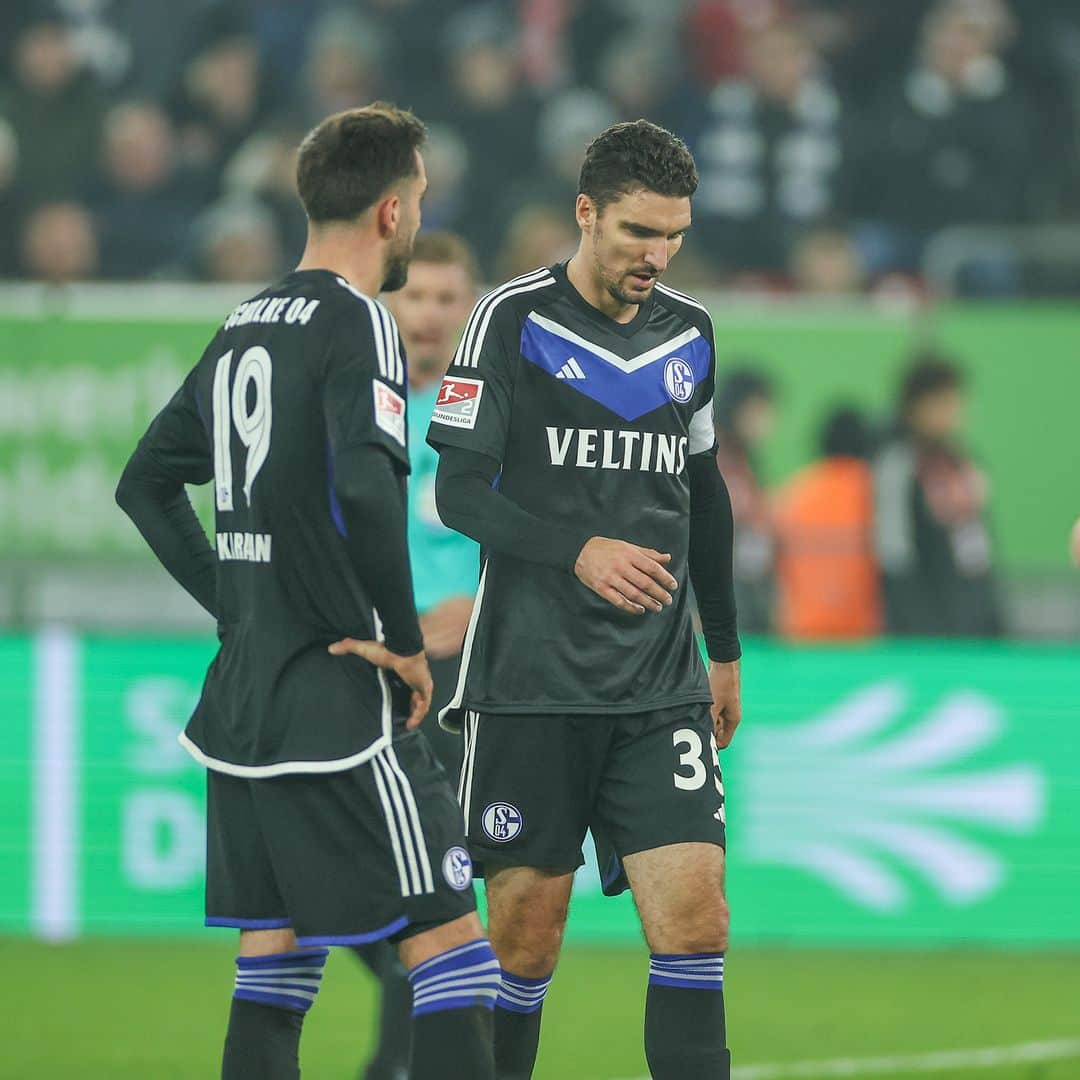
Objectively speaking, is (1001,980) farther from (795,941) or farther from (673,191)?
(673,191)

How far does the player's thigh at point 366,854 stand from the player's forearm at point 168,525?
565 millimetres

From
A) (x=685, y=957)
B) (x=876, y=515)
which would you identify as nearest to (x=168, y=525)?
(x=685, y=957)

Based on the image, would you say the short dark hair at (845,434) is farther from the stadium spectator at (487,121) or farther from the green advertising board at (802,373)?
the stadium spectator at (487,121)

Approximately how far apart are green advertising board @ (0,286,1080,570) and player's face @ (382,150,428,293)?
5.32m

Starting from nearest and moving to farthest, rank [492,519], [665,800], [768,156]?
[492,519] → [665,800] → [768,156]

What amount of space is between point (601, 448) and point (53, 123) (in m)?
8.23

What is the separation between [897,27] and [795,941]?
6537 millimetres

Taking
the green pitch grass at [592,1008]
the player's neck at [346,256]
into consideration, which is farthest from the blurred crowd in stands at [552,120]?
the player's neck at [346,256]

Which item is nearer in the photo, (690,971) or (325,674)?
(325,674)

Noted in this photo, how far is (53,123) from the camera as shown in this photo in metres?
12.0

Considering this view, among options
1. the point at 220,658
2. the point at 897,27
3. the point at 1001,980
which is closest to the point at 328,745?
the point at 220,658

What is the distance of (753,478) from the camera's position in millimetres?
9469

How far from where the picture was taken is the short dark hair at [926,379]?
927 cm

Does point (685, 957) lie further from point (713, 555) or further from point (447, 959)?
point (713, 555)
